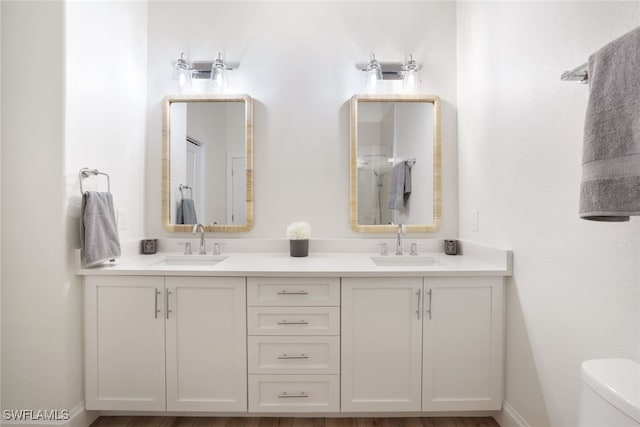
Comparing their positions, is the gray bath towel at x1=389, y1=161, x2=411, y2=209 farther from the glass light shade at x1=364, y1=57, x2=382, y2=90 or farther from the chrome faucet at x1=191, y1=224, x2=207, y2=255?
the chrome faucet at x1=191, y1=224, x2=207, y2=255

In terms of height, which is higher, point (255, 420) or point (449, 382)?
point (449, 382)

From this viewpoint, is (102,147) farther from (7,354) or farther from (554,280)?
(554,280)

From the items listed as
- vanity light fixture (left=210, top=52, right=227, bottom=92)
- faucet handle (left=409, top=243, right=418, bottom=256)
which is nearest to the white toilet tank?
faucet handle (left=409, top=243, right=418, bottom=256)

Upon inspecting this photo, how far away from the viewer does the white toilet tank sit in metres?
0.71

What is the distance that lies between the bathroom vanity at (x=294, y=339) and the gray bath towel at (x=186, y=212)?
0.66m

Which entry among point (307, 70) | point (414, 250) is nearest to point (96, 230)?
point (307, 70)

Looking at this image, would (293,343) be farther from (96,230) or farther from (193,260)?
(96,230)

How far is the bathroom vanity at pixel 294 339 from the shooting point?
5.21 feet

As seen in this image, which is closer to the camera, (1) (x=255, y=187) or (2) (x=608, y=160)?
(2) (x=608, y=160)

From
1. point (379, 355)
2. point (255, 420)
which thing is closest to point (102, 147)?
point (255, 420)

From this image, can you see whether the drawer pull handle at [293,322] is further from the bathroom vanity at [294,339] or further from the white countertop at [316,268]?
the white countertop at [316,268]

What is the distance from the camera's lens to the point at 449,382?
1.60m

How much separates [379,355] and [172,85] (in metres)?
2.19

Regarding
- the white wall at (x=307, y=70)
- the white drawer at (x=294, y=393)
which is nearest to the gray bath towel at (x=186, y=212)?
the white wall at (x=307, y=70)
